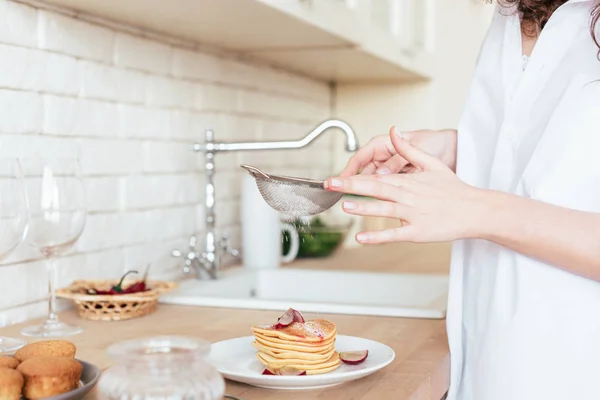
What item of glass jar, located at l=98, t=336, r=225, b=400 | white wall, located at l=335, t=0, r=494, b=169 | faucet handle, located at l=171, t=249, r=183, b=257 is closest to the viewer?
glass jar, located at l=98, t=336, r=225, b=400

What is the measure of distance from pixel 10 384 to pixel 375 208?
443 mm

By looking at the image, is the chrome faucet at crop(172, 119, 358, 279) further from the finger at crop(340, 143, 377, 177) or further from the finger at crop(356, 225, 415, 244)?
the finger at crop(356, 225, 415, 244)

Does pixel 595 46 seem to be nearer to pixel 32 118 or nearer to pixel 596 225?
pixel 596 225

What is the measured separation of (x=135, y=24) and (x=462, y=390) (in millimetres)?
952

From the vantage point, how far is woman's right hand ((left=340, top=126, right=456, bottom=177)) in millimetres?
1358

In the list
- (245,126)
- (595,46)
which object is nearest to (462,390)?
(595,46)

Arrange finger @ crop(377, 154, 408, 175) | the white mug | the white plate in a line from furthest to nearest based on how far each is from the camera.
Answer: the white mug
finger @ crop(377, 154, 408, 175)
the white plate

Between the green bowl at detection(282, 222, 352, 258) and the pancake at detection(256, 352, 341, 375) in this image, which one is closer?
the pancake at detection(256, 352, 341, 375)

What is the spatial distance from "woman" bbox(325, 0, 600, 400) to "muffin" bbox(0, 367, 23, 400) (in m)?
0.40

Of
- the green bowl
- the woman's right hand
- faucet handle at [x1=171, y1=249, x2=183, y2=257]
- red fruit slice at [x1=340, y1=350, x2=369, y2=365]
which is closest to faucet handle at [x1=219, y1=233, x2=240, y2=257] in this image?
faucet handle at [x1=171, y1=249, x2=183, y2=257]

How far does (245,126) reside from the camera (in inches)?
85.5

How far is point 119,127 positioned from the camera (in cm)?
160

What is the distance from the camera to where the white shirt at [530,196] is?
41.9 inches

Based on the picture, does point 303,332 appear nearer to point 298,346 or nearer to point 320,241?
point 298,346
